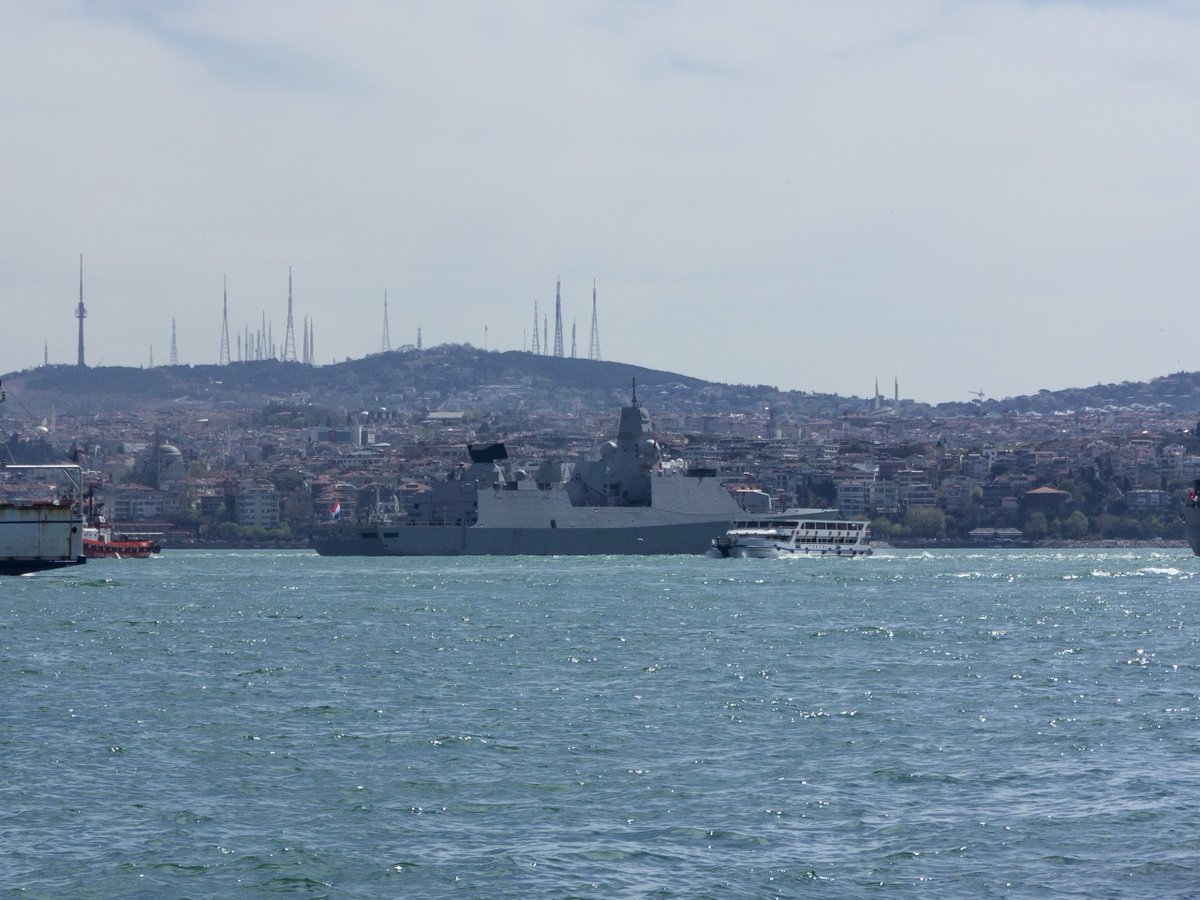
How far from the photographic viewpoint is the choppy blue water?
44.8 feet

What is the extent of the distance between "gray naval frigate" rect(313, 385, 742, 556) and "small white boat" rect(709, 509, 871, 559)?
10.2 feet

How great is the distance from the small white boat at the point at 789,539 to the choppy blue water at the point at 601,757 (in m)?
40.0

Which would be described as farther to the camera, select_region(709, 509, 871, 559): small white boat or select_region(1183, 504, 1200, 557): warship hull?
select_region(709, 509, 871, 559): small white boat

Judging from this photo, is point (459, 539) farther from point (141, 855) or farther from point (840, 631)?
point (141, 855)

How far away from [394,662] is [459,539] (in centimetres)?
5691

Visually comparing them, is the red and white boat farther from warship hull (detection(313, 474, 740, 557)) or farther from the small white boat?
the small white boat

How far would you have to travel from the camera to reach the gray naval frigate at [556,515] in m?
85.2

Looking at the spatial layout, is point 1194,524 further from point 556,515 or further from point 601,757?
point 601,757

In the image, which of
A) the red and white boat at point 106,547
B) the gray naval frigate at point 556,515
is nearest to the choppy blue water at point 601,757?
the gray naval frigate at point 556,515

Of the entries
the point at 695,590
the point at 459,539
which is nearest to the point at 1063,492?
the point at 459,539

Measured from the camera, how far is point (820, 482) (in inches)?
6043

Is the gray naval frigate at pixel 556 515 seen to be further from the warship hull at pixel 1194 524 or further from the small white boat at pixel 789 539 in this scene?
the warship hull at pixel 1194 524

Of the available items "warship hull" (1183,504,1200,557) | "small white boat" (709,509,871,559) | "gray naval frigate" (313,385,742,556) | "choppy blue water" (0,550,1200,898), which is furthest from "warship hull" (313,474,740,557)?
"choppy blue water" (0,550,1200,898)

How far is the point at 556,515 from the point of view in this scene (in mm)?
85562
